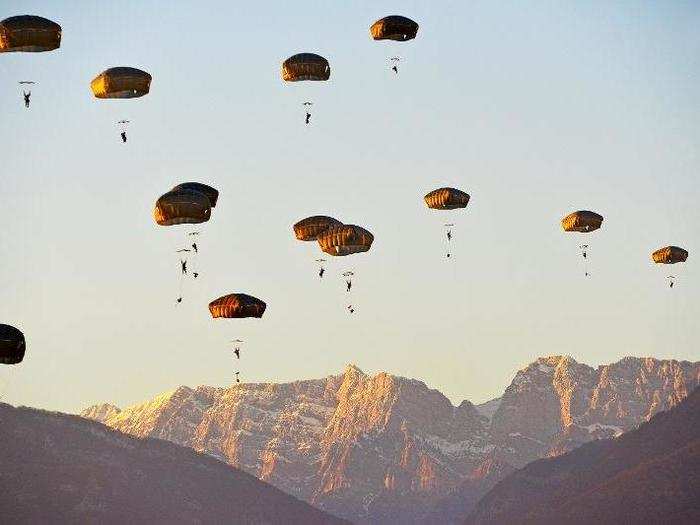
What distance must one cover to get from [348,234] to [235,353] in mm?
16758

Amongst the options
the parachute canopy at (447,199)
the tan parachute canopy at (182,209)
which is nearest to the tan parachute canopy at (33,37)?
the tan parachute canopy at (182,209)

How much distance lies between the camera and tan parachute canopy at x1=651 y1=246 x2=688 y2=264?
523ft

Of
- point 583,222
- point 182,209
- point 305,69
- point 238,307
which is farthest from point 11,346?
point 583,222

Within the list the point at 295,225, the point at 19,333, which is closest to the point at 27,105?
the point at 19,333

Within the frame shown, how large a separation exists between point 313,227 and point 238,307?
599 inches

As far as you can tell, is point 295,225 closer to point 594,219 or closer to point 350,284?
point 350,284

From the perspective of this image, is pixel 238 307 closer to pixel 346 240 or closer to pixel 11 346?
pixel 346 240

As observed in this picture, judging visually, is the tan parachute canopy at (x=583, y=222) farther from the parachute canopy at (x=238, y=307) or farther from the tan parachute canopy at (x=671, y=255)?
the parachute canopy at (x=238, y=307)

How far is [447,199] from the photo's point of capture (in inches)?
5650

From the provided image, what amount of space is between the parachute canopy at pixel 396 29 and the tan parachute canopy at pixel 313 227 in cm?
2088

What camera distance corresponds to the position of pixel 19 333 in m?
118

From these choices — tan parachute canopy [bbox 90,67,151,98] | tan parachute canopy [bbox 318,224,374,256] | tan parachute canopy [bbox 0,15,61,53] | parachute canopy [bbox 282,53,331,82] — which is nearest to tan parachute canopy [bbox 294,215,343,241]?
tan parachute canopy [bbox 318,224,374,256]

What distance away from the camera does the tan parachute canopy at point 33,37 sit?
399 feet

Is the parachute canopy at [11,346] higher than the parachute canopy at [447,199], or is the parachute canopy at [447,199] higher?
the parachute canopy at [447,199]
